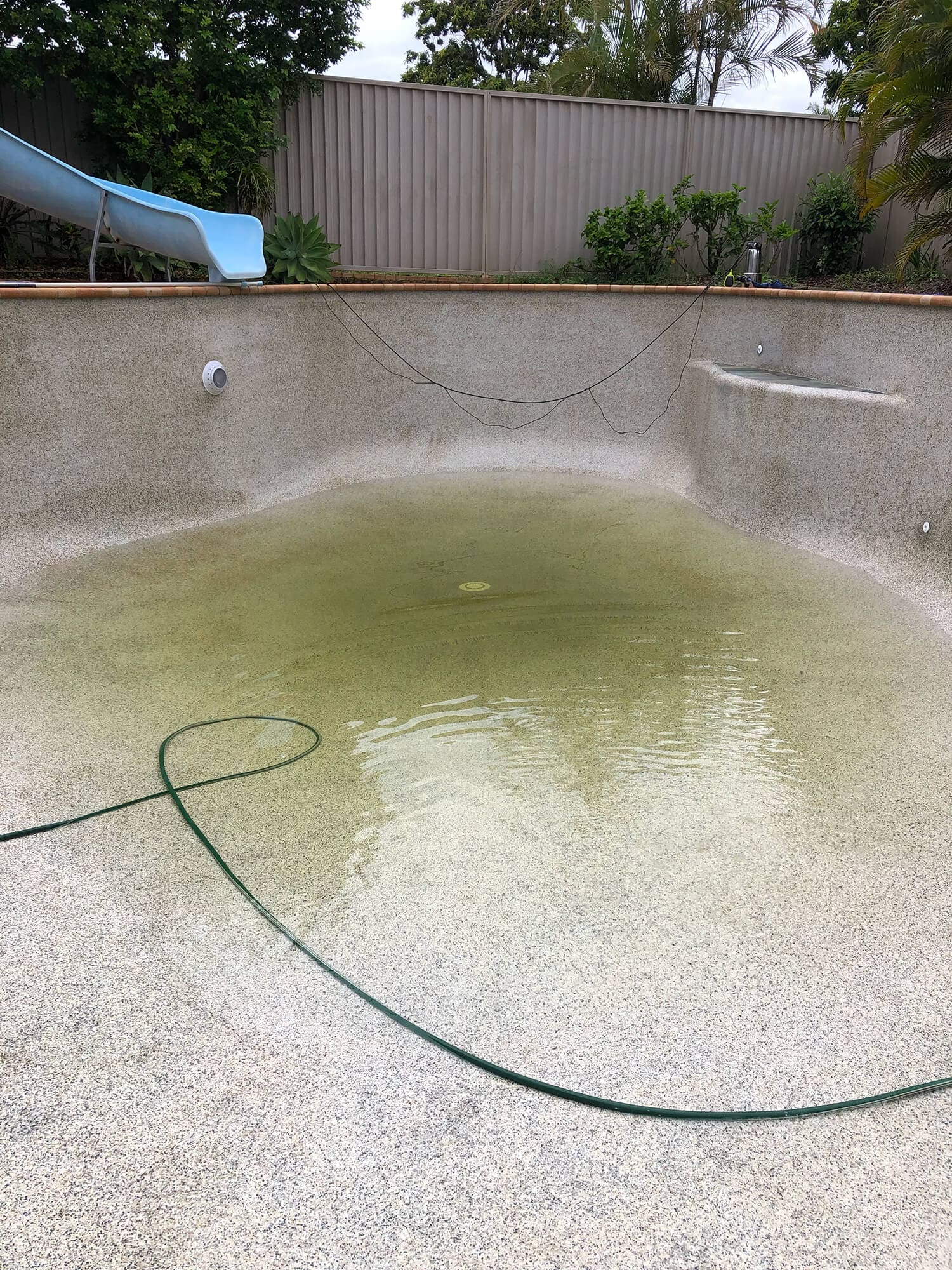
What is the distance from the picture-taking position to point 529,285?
7234mm

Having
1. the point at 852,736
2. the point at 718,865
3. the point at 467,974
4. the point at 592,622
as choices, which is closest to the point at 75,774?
the point at 467,974

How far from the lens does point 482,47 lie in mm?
22766

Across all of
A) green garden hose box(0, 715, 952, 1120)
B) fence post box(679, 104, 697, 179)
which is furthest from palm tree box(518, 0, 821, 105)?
green garden hose box(0, 715, 952, 1120)

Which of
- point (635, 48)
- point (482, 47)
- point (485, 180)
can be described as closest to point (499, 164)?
point (485, 180)

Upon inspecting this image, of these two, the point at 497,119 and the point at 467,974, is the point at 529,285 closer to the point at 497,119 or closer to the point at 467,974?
the point at 497,119

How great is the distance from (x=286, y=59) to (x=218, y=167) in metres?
1.04

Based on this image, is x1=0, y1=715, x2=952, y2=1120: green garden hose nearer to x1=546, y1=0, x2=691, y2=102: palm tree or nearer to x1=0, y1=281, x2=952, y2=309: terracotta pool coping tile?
x1=0, y1=281, x2=952, y2=309: terracotta pool coping tile

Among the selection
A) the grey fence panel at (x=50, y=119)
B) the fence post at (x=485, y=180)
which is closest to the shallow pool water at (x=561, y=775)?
the grey fence panel at (x=50, y=119)

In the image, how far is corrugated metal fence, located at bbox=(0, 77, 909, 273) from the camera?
7.79m

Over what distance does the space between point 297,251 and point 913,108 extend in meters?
4.44

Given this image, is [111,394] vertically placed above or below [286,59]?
below

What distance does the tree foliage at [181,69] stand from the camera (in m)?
6.10

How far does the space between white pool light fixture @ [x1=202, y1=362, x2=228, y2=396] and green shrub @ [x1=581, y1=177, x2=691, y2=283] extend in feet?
12.6

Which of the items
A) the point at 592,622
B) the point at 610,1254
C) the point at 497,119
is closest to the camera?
the point at 610,1254
